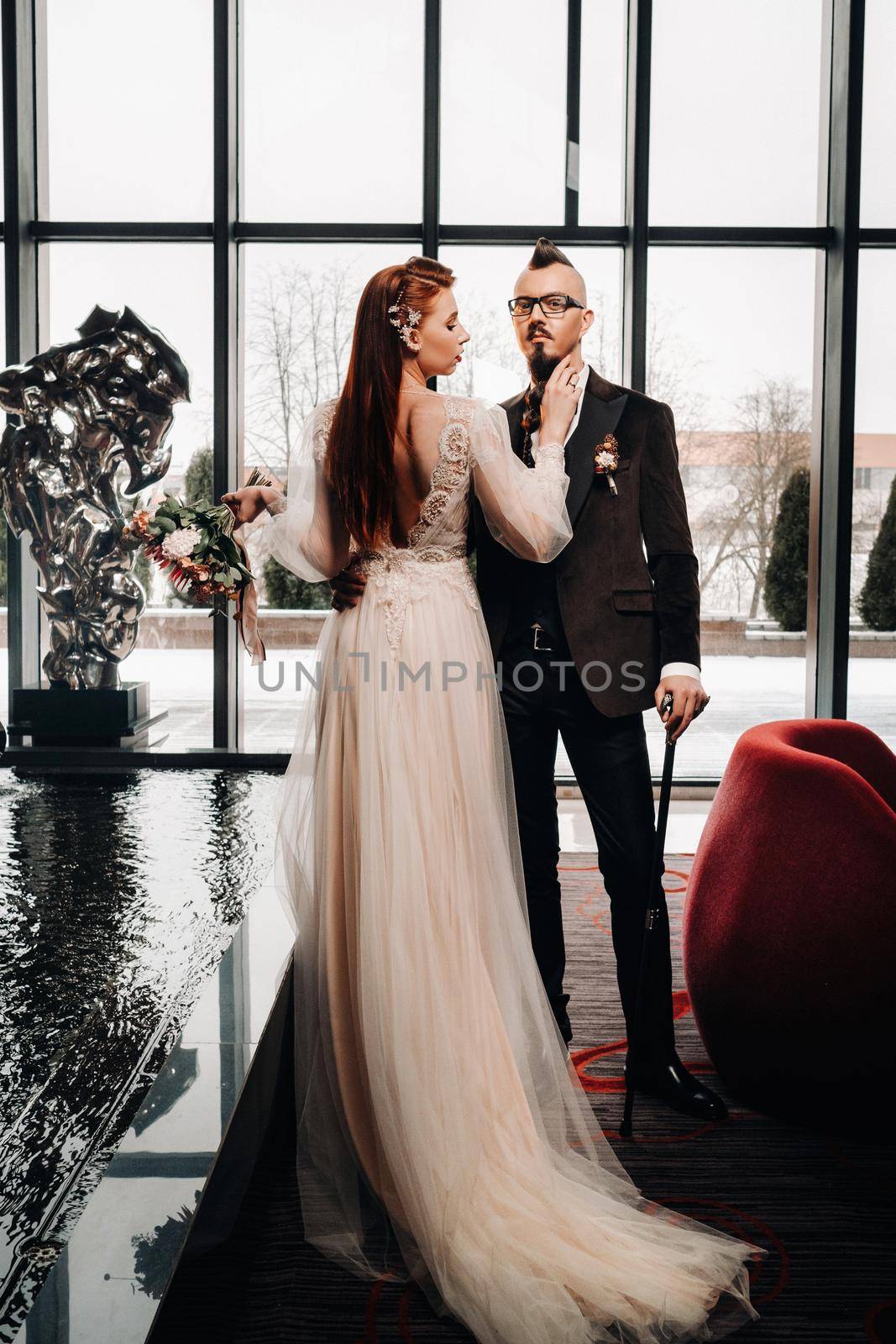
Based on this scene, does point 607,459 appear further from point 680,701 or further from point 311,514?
point 311,514

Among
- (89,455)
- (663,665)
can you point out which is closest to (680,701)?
(663,665)

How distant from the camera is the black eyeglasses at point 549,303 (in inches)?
88.0

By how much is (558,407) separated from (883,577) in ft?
12.7

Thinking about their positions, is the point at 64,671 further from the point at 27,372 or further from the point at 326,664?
the point at 326,664

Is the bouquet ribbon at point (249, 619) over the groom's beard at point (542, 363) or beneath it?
beneath

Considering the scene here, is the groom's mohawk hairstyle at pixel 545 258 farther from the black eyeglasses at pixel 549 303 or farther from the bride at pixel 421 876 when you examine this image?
the bride at pixel 421 876

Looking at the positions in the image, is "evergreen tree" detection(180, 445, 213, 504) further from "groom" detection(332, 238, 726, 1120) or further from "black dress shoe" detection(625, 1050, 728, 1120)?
"black dress shoe" detection(625, 1050, 728, 1120)

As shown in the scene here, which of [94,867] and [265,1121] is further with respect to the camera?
[94,867]

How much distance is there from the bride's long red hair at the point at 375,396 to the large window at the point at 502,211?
3.45 meters

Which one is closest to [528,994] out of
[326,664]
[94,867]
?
[326,664]

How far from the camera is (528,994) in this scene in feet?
6.24

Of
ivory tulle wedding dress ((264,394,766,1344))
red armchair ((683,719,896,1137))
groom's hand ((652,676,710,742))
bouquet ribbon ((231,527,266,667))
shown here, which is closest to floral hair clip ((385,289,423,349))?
ivory tulle wedding dress ((264,394,766,1344))

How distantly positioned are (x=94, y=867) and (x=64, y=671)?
2.28m

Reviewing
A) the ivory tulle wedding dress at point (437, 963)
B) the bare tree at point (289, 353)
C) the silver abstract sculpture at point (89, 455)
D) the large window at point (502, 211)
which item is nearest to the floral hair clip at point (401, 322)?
the ivory tulle wedding dress at point (437, 963)
